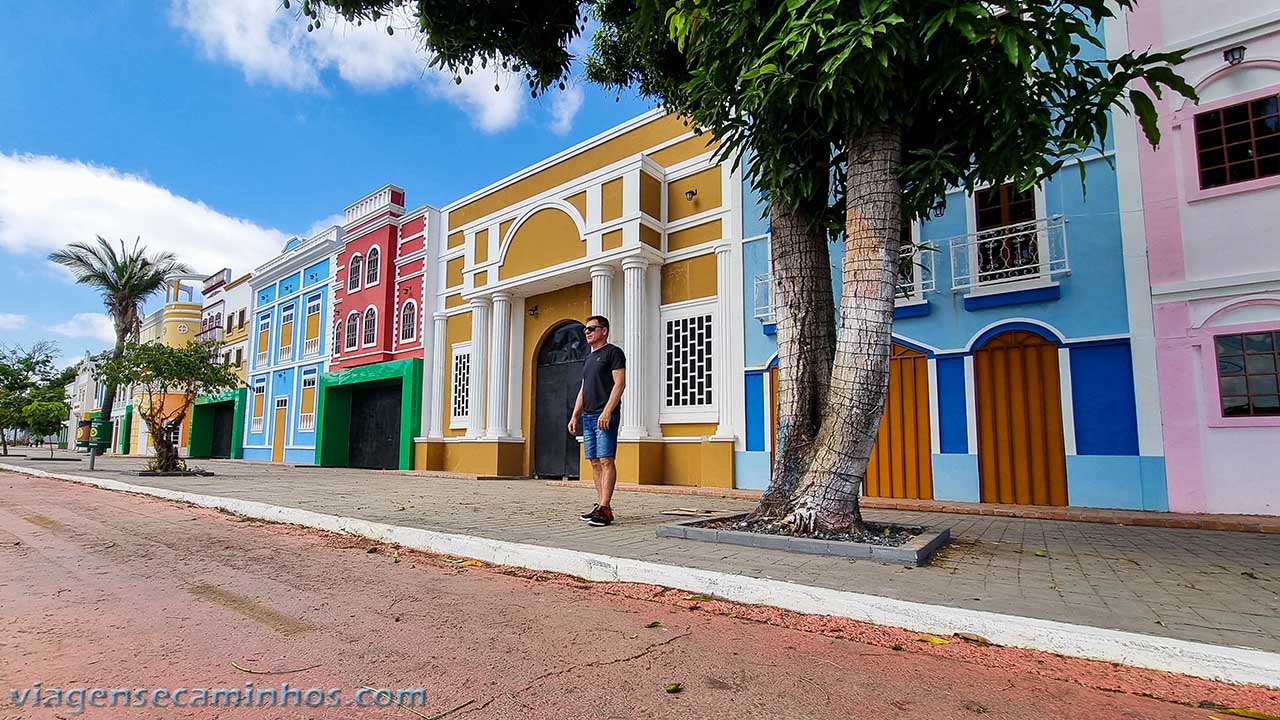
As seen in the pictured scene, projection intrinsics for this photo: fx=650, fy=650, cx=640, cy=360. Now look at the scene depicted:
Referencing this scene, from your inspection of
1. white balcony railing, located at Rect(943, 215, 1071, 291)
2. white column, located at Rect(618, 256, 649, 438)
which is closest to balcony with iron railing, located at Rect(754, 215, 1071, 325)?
white balcony railing, located at Rect(943, 215, 1071, 291)

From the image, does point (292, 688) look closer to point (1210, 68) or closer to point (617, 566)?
point (617, 566)

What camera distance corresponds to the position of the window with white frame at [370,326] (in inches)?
746

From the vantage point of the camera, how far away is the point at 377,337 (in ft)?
60.6

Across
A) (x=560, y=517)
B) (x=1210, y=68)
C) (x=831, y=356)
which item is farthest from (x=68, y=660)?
(x=1210, y=68)

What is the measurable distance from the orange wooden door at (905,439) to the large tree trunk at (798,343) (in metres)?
4.42

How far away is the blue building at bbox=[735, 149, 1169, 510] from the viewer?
299 inches

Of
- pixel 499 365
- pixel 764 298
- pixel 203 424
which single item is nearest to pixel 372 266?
pixel 499 365

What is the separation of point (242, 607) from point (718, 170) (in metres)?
10.5

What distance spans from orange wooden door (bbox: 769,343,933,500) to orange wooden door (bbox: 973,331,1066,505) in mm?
688

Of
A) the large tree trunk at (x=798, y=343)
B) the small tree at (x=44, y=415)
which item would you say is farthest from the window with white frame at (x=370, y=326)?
the large tree trunk at (x=798, y=343)

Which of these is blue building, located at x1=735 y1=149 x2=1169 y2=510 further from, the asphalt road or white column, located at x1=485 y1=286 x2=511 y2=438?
white column, located at x1=485 y1=286 x2=511 y2=438

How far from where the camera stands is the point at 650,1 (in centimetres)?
491

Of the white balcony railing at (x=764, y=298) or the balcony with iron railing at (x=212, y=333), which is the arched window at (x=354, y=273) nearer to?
the balcony with iron railing at (x=212, y=333)

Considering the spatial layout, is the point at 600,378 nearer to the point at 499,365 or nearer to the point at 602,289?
the point at 602,289
